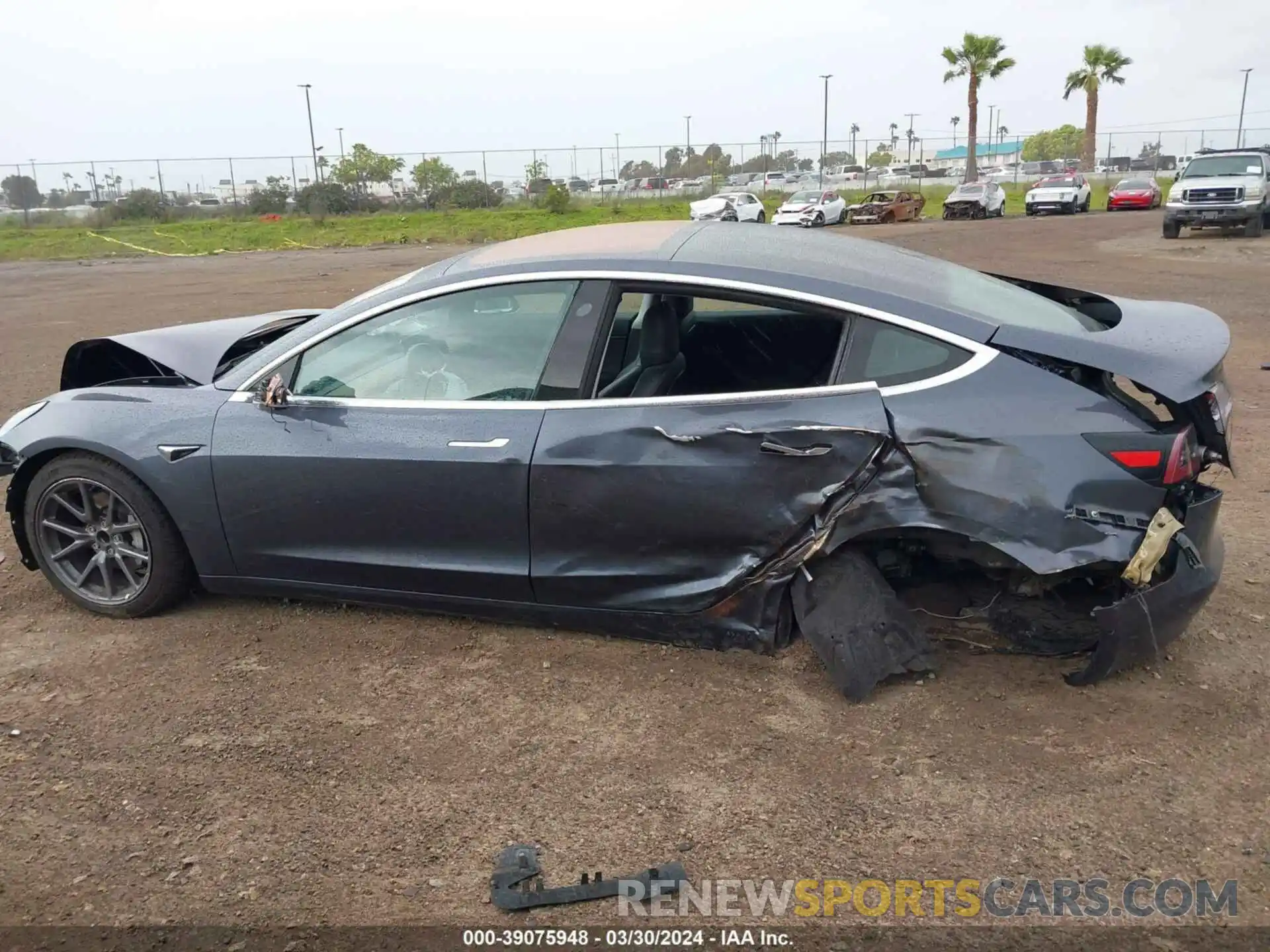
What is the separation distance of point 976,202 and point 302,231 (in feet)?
86.2

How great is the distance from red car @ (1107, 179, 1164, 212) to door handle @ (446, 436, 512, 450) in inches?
1569

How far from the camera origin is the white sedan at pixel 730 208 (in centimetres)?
3569

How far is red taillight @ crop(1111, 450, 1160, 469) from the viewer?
10.3 ft

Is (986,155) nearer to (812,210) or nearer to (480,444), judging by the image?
(812,210)

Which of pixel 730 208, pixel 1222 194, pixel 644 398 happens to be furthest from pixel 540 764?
pixel 730 208

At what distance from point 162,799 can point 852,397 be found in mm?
2558

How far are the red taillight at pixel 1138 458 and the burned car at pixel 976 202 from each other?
3822 cm

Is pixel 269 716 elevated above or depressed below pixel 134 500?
below

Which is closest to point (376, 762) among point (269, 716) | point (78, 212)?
point (269, 716)

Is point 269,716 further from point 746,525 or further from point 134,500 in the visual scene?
point 746,525

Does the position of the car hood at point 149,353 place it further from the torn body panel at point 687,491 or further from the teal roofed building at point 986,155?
the teal roofed building at point 986,155

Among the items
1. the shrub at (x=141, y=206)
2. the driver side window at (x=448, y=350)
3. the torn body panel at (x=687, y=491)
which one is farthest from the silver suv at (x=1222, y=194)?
the shrub at (x=141, y=206)

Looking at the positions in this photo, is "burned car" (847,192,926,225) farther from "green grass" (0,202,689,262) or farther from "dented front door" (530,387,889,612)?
"dented front door" (530,387,889,612)

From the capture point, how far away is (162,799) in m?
3.07
